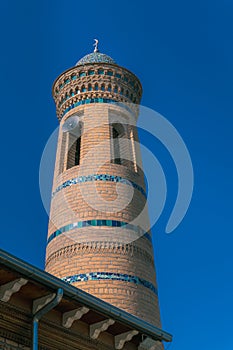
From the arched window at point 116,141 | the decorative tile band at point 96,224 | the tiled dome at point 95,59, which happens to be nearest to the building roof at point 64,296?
the decorative tile band at point 96,224

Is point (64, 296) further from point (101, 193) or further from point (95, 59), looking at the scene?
point (95, 59)

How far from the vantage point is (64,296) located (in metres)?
7.96

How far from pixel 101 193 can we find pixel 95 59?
780 centimetres

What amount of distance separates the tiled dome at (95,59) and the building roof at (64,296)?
1664 cm

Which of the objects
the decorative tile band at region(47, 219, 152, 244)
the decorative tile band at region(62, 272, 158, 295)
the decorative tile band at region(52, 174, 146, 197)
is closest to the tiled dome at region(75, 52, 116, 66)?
the decorative tile band at region(52, 174, 146, 197)

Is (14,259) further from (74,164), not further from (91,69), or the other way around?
(91,69)

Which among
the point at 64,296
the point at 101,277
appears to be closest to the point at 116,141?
the point at 101,277

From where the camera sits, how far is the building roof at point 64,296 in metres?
7.38

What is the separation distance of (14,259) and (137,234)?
11892 millimetres

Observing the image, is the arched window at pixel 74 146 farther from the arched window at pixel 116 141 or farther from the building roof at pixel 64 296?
the building roof at pixel 64 296

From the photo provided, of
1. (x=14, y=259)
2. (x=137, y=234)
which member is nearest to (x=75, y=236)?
(x=137, y=234)

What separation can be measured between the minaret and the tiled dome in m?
0.04

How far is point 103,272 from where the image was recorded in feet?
57.2

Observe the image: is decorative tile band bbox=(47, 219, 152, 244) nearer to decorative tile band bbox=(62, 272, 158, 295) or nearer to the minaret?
the minaret
